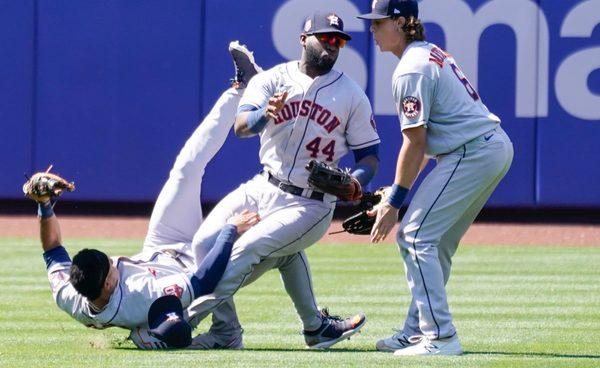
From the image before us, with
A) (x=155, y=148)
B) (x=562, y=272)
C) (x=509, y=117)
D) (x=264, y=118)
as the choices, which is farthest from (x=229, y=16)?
(x=264, y=118)

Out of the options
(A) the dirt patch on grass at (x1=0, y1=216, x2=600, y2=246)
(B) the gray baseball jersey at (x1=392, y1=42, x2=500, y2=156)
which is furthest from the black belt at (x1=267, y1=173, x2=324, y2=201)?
(A) the dirt patch on grass at (x1=0, y1=216, x2=600, y2=246)

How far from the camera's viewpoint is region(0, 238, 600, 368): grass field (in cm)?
653

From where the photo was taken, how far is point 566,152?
15.6m

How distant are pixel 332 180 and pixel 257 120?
1.58 ft

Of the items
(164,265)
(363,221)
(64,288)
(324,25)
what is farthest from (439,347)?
(64,288)

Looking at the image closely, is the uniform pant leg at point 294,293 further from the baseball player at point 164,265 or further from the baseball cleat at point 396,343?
the baseball cleat at point 396,343

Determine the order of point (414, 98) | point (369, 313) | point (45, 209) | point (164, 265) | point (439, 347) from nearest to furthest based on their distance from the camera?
point (414, 98) < point (439, 347) < point (45, 209) < point (164, 265) < point (369, 313)

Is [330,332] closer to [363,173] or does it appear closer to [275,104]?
[363,173]

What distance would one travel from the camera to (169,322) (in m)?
6.77

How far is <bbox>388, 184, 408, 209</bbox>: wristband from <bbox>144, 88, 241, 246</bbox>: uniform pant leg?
4.78ft

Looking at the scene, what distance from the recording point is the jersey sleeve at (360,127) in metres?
7.18

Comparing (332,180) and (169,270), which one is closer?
(332,180)

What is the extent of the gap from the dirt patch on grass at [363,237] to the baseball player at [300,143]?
6.86 m

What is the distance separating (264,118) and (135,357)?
4.37 feet
